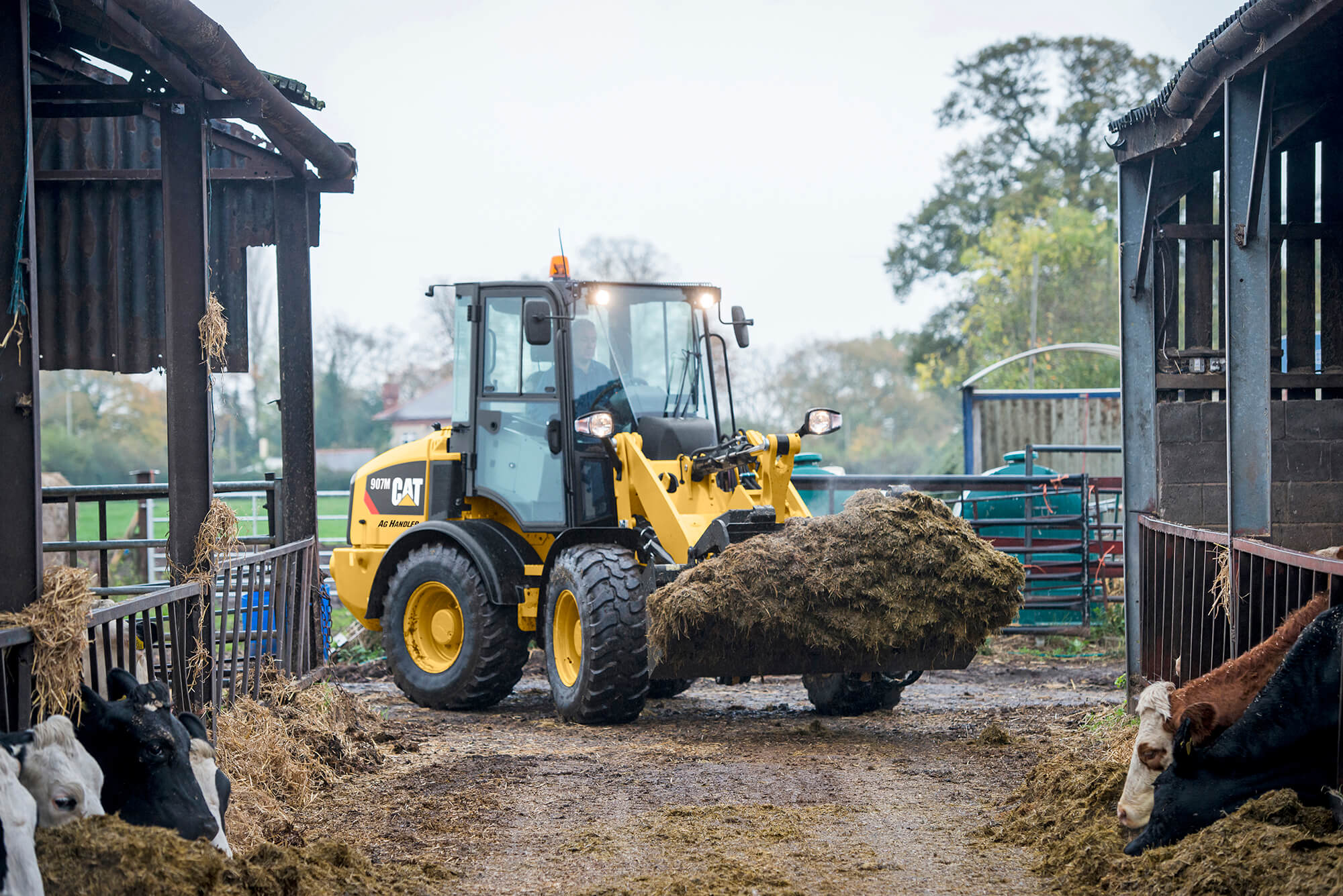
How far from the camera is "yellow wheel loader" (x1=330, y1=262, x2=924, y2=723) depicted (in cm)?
822

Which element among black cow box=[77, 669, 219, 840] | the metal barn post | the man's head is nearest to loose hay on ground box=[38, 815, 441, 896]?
black cow box=[77, 669, 219, 840]

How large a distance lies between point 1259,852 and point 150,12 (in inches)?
206

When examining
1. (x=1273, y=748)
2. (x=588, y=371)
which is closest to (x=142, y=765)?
(x=1273, y=748)

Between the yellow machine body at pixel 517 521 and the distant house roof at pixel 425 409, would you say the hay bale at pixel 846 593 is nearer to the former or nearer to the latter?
the yellow machine body at pixel 517 521

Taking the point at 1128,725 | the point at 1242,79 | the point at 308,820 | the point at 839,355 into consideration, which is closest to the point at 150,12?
the point at 308,820

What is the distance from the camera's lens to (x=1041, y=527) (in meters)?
13.1

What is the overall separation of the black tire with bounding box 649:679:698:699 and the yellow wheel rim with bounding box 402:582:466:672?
59.4 inches

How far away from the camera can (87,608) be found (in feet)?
14.7

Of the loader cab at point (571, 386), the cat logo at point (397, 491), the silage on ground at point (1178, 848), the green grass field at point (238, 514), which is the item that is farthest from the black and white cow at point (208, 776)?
the green grass field at point (238, 514)

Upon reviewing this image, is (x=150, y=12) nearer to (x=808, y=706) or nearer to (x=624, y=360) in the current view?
(x=624, y=360)

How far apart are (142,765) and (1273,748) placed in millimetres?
3847

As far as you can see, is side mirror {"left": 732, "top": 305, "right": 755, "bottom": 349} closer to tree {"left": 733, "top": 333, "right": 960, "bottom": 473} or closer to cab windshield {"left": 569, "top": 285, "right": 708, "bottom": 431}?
cab windshield {"left": 569, "top": 285, "right": 708, "bottom": 431}

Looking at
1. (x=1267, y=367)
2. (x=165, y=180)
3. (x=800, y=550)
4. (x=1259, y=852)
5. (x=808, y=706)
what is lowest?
(x=808, y=706)

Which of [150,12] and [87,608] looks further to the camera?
[150,12]
